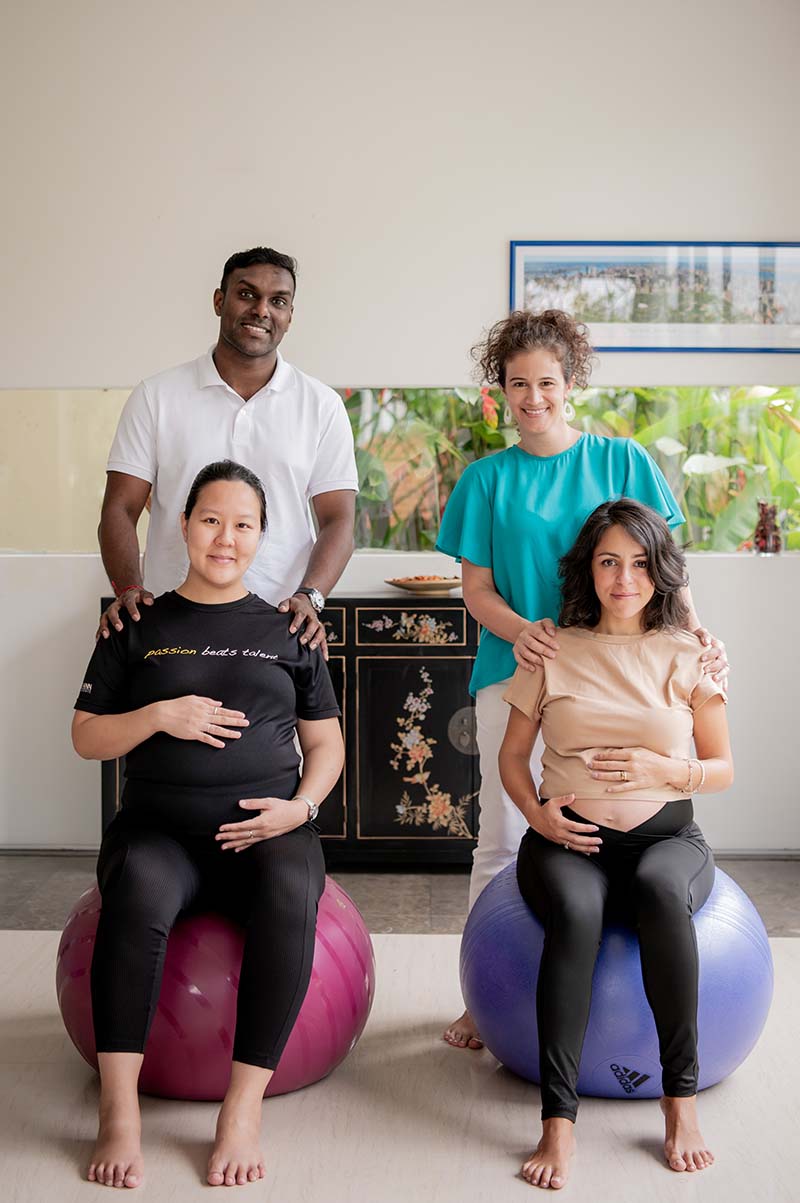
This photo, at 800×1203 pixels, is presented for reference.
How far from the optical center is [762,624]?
13.4 feet

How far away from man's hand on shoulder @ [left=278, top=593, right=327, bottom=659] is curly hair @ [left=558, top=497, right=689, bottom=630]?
476 millimetres

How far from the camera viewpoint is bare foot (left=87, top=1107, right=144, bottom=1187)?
1889 mm

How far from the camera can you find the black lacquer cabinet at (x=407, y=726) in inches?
150

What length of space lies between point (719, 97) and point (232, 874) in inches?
125

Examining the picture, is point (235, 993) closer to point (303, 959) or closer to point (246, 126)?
point (303, 959)

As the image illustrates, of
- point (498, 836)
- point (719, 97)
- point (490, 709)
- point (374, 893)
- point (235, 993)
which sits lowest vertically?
point (374, 893)

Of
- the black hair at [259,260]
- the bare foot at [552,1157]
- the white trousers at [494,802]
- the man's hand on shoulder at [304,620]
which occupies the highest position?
the black hair at [259,260]

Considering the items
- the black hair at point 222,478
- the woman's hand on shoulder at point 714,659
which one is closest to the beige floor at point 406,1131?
the woman's hand on shoulder at point 714,659

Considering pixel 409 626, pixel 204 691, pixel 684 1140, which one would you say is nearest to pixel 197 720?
pixel 204 691

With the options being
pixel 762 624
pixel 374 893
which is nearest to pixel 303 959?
pixel 374 893

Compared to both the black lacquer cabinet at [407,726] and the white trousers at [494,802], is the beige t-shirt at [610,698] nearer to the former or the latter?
the white trousers at [494,802]

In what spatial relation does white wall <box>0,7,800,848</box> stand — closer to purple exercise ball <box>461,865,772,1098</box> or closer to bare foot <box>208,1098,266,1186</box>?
purple exercise ball <box>461,865,772,1098</box>

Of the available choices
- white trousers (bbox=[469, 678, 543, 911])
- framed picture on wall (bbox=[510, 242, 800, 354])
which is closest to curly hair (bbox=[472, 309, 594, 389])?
white trousers (bbox=[469, 678, 543, 911])

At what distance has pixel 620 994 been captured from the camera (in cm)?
204
